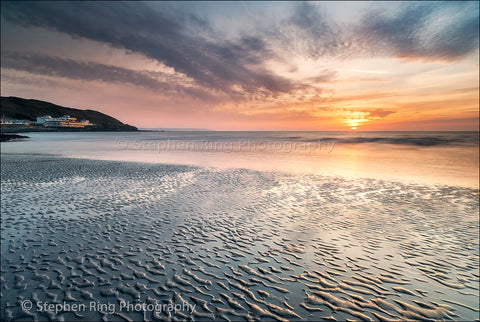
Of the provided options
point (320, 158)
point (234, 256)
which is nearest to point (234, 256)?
point (234, 256)

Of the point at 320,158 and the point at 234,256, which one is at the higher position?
the point at 320,158

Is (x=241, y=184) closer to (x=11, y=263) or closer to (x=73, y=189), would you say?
(x=73, y=189)

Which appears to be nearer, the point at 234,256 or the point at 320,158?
the point at 234,256

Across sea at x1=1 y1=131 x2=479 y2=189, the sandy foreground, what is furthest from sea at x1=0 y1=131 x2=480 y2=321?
sea at x1=1 y1=131 x2=479 y2=189

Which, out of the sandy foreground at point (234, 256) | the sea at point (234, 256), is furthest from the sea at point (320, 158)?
the sandy foreground at point (234, 256)

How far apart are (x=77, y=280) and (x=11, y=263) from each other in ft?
9.95

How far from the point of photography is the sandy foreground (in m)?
6.41

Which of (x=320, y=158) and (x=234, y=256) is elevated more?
(x=320, y=158)

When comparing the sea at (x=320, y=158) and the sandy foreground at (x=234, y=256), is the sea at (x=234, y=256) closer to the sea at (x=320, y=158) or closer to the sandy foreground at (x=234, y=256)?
the sandy foreground at (x=234, y=256)

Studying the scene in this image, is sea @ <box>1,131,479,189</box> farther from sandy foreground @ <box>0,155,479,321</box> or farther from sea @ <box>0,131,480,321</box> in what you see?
sandy foreground @ <box>0,155,479,321</box>

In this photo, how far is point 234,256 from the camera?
913cm

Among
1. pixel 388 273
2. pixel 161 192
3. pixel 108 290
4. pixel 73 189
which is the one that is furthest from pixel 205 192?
pixel 388 273

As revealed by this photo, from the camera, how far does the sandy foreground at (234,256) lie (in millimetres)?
6414

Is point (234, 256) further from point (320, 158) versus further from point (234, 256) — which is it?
point (320, 158)
